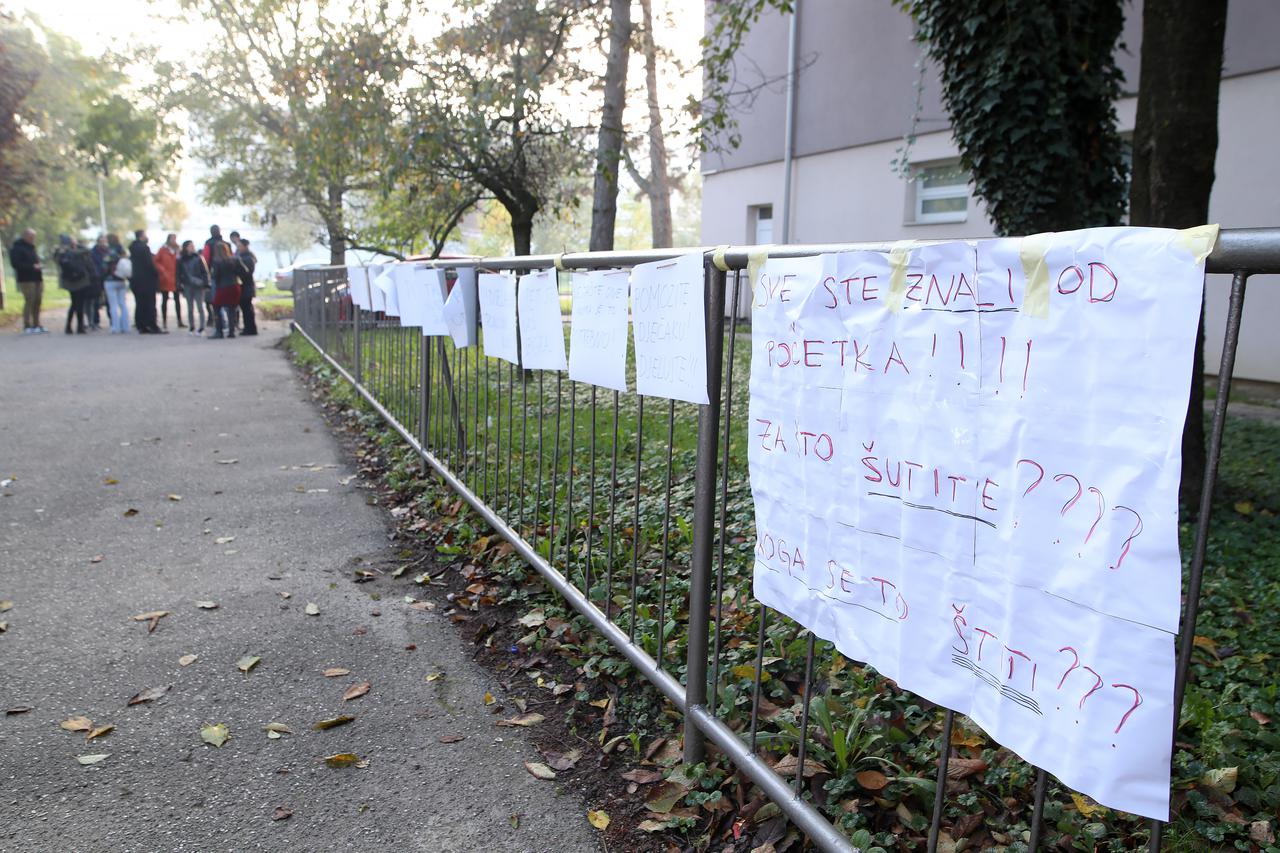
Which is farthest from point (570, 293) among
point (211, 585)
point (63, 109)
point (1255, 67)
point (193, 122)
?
point (63, 109)

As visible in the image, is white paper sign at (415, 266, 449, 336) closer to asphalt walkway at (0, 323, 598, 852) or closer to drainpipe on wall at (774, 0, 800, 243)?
asphalt walkway at (0, 323, 598, 852)

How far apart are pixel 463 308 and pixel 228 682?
8.13 ft

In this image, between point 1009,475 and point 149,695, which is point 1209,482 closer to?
point 1009,475

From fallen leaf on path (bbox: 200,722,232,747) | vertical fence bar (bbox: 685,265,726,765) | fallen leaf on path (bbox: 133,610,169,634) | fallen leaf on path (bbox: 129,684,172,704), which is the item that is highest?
vertical fence bar (bbox: 685,265,726,765)

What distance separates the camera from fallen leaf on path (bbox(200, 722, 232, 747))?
125 inches

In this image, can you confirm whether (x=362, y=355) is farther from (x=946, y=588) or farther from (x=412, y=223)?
(x=946, y=588)

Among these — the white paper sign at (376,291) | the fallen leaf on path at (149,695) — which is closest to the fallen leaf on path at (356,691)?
the fallen leaf on path at (149,695)

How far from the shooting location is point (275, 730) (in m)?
3.27

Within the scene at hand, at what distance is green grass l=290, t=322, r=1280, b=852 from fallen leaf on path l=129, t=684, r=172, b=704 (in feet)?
4.80

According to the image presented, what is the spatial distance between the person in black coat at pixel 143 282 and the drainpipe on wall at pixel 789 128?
1283cm

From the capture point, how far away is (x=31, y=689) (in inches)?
138

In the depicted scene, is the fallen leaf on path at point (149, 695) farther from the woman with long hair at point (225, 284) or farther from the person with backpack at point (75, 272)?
the person with backpack at point (75, 272)

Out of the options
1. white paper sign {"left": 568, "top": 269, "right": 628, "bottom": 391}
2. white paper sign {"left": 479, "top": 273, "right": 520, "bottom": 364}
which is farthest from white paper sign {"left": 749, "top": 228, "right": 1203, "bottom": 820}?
white paper sign {"left": 479, "top": 273, "right": 520, "bottom": 364}

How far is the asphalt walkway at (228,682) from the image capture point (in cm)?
275
